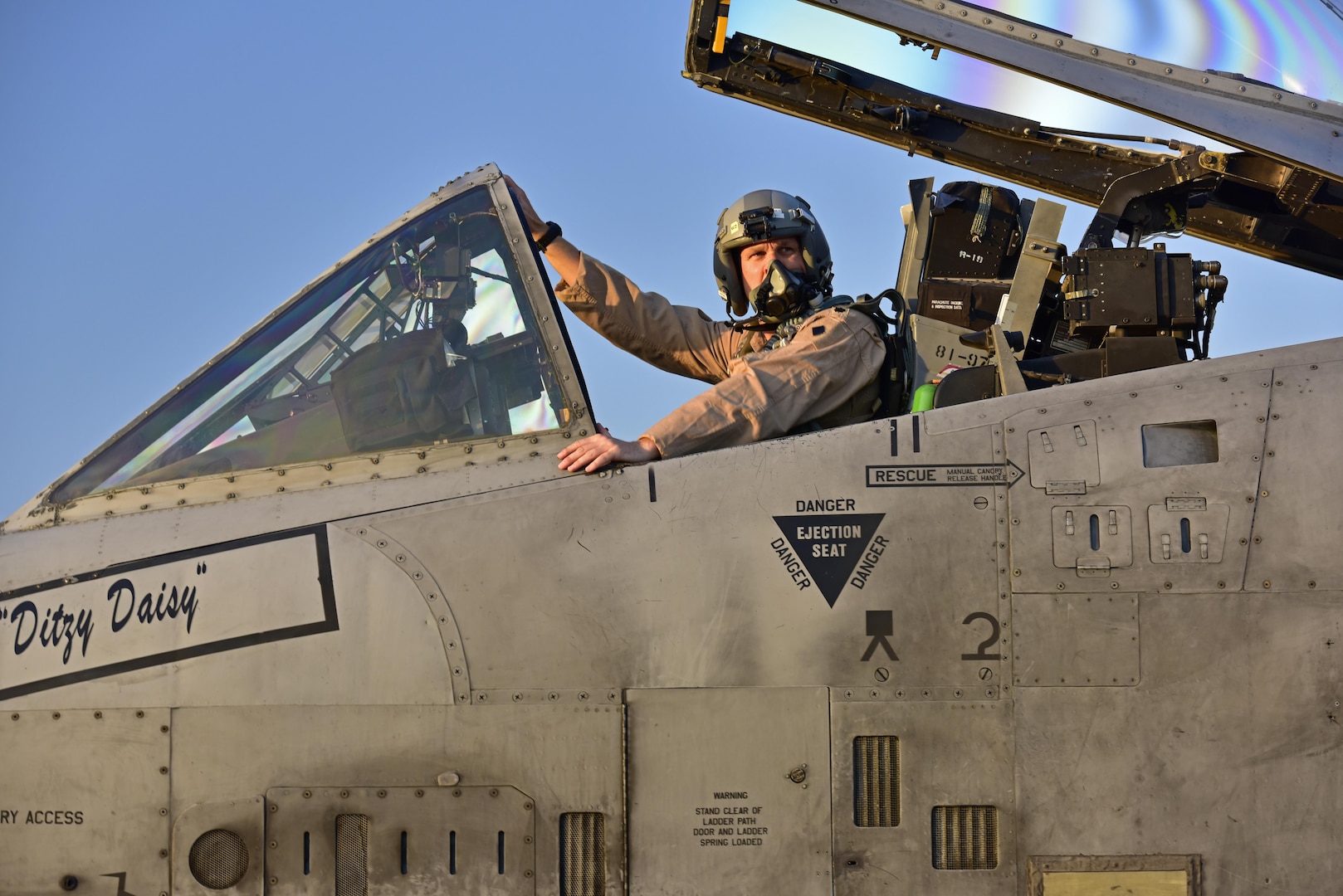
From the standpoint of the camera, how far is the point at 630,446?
3.94m

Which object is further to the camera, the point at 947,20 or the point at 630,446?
the point at 947,20

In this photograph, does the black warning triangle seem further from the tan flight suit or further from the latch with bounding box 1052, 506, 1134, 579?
the latch with bounding box 1052, 506, 1134, 579

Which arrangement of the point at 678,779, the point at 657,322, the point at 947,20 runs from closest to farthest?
the point at 678,779 < the point at 947,20 < the point at 657,322

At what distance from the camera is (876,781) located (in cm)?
371

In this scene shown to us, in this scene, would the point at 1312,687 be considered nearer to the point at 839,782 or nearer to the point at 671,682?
the point at 839,782

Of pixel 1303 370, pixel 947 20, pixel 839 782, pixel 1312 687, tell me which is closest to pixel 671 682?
pixel 839 782

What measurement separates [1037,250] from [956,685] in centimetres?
299

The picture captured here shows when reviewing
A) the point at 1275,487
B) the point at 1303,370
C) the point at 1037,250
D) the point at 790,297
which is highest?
the point at 1037,250

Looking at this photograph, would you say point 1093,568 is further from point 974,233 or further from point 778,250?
point 974,233

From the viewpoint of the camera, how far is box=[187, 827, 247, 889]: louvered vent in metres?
3.51

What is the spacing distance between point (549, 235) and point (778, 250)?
1.09 meters

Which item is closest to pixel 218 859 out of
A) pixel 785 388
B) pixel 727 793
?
pixel 727 793

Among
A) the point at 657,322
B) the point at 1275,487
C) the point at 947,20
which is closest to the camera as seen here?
the point at 1275,487

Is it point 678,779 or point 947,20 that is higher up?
point 947,20
